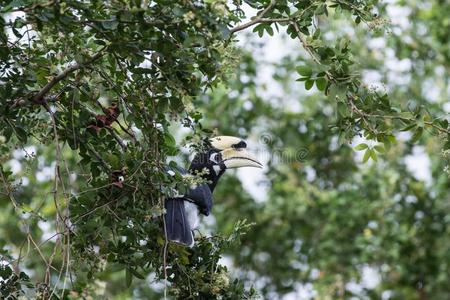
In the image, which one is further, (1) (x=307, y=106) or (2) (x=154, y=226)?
(1) (x=307, y=106)

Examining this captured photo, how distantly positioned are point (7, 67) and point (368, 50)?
3.80 m

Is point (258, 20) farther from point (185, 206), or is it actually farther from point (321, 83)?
point (185, 206)

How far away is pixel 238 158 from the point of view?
3223 mm

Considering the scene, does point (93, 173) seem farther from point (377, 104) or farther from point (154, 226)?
point (377, 104)

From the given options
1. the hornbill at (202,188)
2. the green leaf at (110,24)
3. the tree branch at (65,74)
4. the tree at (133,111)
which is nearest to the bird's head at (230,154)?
the hornbill at (202,188)

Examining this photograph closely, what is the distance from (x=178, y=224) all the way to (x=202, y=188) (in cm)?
36

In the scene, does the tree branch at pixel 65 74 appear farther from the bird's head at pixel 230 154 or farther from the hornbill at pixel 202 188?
the bird's head at pixel 230 154

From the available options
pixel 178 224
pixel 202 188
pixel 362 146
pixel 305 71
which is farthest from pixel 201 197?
pixel 305 71

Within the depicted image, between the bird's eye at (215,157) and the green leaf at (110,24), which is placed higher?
the bird's eye at (215,157)

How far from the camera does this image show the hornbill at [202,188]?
9.25ft

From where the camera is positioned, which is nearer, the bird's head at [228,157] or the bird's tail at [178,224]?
the bird's tail at [178,224]

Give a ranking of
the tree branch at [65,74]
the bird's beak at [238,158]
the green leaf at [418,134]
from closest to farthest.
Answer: the tree branch at [65,74] → the green leaf at [418,134] → the bird's beak at [238,158]

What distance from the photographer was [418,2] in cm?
578

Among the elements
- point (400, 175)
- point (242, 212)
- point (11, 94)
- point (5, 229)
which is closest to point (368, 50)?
point (400, 175)
